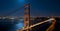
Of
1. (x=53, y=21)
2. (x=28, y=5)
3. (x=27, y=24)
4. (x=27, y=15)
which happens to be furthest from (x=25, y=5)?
(x=53, y=21)

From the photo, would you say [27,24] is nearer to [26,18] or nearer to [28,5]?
[26,18]

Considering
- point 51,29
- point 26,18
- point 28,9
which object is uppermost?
point 28,9

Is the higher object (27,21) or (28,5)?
(28,5)

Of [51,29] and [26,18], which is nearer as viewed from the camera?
[51,29]

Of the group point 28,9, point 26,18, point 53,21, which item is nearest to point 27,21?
point 26,18

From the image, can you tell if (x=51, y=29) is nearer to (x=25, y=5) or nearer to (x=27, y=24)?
(x=27, y=24)

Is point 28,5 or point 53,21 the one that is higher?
point 28,5

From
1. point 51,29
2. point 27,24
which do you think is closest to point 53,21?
point 51,29
